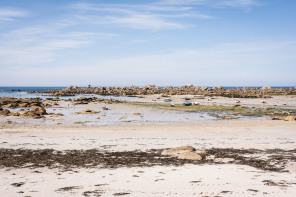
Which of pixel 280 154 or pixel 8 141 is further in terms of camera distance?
pixel 8 141

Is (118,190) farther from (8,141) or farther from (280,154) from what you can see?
(8,141)

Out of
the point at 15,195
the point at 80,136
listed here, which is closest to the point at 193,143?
the point at 80,136

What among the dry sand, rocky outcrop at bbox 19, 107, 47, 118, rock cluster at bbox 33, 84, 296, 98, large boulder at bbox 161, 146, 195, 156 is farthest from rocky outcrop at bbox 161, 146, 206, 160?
rock cluster at bbox 33, 84, 296, 98

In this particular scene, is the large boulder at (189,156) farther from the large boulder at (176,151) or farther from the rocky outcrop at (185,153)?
the large boulder at (176,151)

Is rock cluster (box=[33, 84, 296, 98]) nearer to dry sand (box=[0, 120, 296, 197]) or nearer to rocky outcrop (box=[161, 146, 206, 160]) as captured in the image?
rocky outcrop (box=[161, 146, 206, 160])

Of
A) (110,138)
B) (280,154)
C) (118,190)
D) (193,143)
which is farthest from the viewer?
(110,138)

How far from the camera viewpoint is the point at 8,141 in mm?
21359

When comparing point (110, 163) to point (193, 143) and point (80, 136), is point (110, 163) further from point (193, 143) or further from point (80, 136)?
point (80, 136)

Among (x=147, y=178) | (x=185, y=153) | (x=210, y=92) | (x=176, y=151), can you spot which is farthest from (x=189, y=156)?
(x=210, y=92)

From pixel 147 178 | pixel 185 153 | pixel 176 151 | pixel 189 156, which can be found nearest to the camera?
pixel 147 178

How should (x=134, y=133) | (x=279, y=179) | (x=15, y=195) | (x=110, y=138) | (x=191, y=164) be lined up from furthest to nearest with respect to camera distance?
1. (x=134, y=133)
2. (x=110, y=138)
3. (x=191, y=164)
4. (x=279, y=179)
5. (x=15, y=195)

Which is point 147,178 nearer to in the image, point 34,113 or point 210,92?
point 34,113

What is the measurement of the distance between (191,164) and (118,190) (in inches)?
209

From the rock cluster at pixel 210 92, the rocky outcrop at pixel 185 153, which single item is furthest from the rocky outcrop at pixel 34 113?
the rock cluster at pixel 210 92
